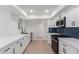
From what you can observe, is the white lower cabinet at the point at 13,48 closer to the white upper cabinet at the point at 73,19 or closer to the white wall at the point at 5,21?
the white wall at the point at 5,21

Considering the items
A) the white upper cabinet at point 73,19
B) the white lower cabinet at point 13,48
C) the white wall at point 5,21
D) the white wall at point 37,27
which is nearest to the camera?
the white lower cabinet at point 13,48

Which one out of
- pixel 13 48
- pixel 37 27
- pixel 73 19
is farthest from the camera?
pixel 37 27

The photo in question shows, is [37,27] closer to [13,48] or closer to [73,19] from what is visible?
[73,19]

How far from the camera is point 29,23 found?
8.96 m

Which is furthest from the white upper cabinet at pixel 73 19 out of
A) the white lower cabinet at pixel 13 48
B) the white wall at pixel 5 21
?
the white wall at pixel 5 21

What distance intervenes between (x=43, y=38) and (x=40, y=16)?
2.03 meters

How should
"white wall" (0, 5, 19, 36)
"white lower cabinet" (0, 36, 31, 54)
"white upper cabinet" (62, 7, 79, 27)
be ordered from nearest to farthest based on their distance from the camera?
"white lower cabinet" (0, 36, 31, 54) → "white upper cabinet" (62, 7, 79, 27) → "white wall" (0, 5, 19, 36)

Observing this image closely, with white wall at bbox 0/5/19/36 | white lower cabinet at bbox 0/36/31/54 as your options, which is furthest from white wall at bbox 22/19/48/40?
white lower cabinet at bbox 0/36/31/54

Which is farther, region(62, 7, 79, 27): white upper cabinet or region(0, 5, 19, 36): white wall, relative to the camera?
region(0, 5, 19, 36): white wall

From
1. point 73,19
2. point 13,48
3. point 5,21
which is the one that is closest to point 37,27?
point 5,21

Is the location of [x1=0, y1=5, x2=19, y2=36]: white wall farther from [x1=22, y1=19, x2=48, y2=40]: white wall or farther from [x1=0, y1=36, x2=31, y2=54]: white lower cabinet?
[x1=22, y1=19, x2=48, y2=40]: white wall
